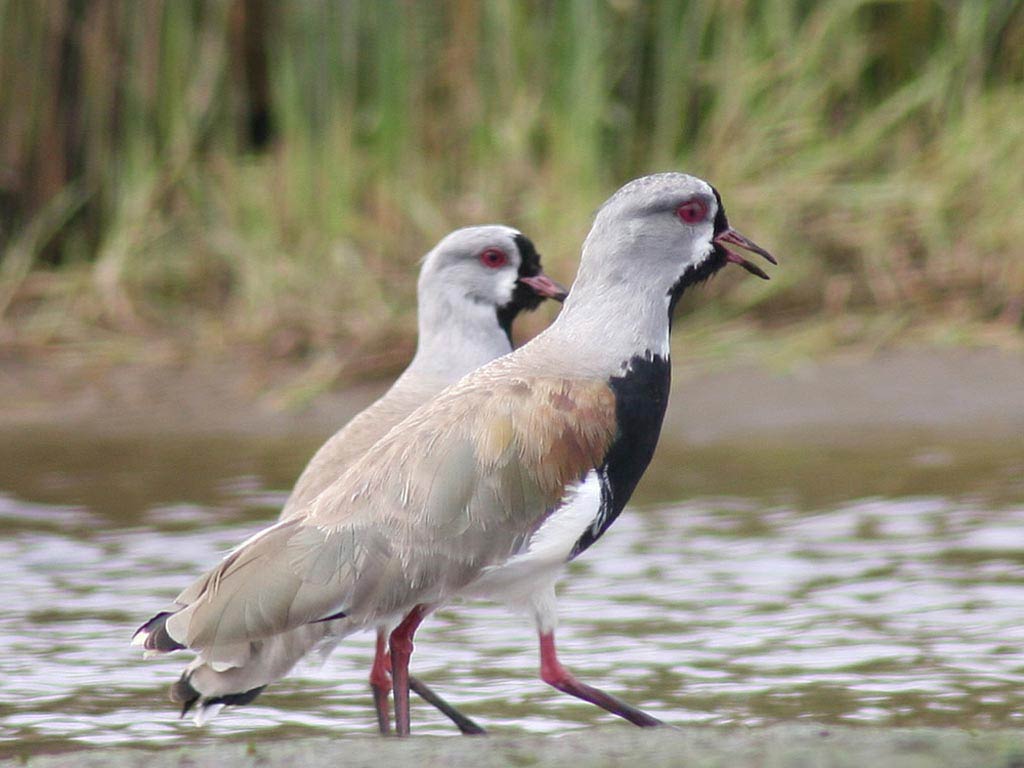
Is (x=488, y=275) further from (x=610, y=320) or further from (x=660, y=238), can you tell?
(x=610, y=320)

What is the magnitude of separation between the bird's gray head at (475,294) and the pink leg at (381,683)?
1.20m

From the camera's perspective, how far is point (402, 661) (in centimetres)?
449

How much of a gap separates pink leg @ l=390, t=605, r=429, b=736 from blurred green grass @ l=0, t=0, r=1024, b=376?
4.21 metres

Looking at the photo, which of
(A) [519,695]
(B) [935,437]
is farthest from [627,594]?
(B) [935,437]

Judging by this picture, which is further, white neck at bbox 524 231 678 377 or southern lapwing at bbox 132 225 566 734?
southern lapwing at bbox 132 225 566 734

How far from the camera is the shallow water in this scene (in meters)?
5.03

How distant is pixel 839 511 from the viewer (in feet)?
22.8

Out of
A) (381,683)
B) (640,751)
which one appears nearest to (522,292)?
(381,683)

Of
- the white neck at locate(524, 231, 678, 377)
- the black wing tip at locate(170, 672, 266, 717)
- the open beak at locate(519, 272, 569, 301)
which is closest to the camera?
the black wing tip at locate(170, 672, 266, 717)

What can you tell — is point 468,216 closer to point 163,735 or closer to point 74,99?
point 74,99

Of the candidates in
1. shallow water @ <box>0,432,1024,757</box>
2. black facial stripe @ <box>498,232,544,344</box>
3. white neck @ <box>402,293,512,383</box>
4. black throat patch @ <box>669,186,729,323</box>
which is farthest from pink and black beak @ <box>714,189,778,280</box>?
black facial stripe @ <box>498,232,544,344</box>

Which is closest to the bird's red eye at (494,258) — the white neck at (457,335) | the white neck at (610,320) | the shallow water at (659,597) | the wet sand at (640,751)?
the white neck at (457,335)

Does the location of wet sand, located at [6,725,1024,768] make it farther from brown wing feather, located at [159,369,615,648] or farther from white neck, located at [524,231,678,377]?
white neck, located at [524,231,678,377]

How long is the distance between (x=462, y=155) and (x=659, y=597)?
3766mm
